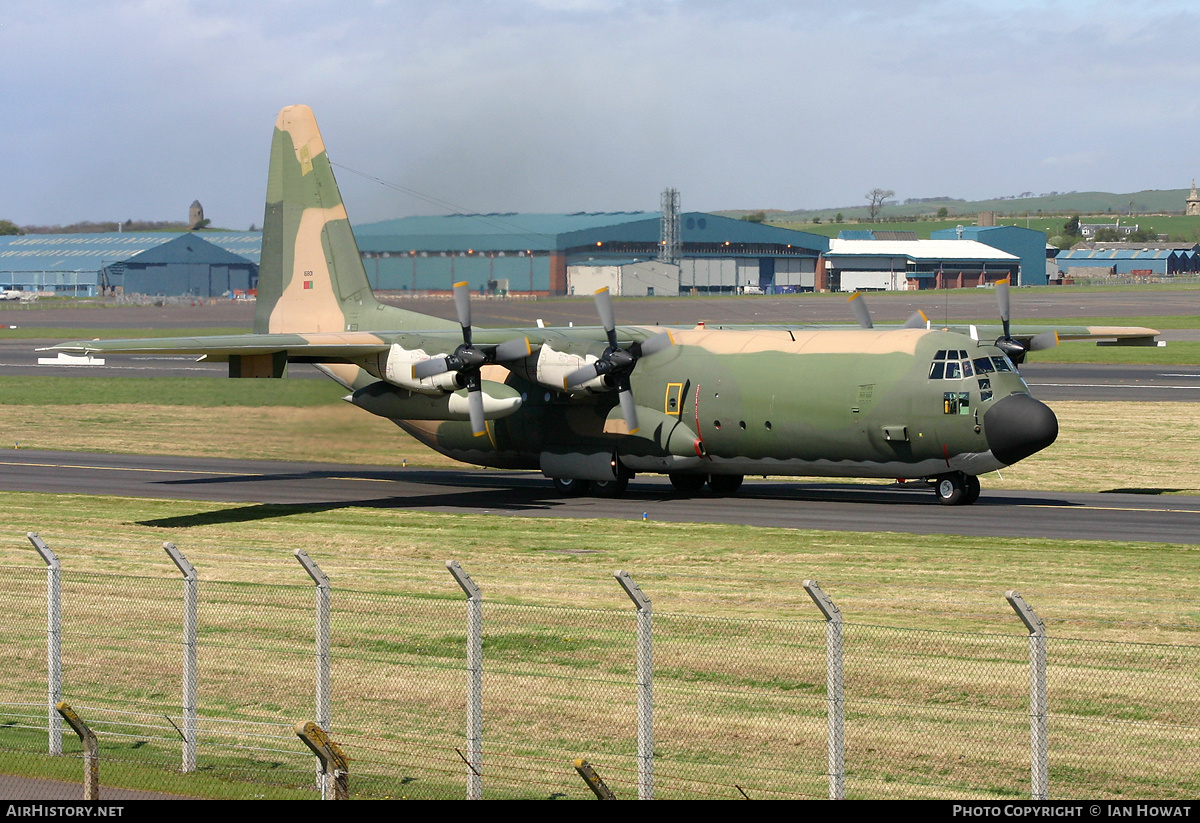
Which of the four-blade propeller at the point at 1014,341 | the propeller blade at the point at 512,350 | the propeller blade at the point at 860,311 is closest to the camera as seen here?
the four-blade propeller at the point at 1014,341

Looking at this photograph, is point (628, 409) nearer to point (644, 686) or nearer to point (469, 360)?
point (469, 360)

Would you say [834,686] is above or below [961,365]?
below

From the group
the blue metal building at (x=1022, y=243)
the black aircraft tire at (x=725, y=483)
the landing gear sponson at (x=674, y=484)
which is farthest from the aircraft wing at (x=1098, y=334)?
the blue metal building at (x=1022, y=243)

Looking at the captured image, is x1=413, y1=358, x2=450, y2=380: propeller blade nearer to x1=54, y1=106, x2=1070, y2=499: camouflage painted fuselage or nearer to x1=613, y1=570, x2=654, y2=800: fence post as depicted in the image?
x1=54, y1=106, x2=1070, y2=499: camouflage painted fuselage

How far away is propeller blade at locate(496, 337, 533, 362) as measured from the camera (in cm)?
3384

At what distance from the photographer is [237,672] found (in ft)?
54.9

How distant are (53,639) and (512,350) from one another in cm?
2081

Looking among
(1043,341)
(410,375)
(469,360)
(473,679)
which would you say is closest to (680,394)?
(469,360)

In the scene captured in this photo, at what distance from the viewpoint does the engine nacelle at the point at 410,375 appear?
110 feet

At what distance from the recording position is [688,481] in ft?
120

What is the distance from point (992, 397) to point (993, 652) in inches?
549

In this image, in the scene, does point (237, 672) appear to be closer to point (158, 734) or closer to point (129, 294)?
point (158, 734)

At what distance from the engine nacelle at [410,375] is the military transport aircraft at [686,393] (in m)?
0.04

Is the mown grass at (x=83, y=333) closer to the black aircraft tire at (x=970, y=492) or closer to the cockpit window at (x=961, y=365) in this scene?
the black aircraft tire at (x=970, y=492)
